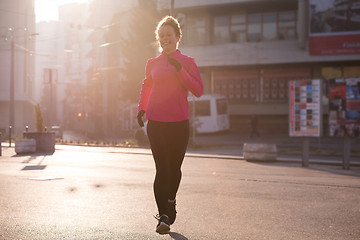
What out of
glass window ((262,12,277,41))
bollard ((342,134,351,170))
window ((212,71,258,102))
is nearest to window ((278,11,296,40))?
glass window ((262,12,277,41))

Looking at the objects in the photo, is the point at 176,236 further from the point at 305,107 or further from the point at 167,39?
the point at 305,107

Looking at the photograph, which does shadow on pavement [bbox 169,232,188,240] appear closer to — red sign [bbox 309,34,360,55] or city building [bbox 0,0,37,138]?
red sign [bbox 309,34,360,55]

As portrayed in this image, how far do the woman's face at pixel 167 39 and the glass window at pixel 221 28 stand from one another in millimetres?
37400

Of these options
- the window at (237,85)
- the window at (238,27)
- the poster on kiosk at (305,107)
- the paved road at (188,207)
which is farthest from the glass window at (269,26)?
the paved road at (188,207)

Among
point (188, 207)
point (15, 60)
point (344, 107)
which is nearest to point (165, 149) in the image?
point (188, 207)

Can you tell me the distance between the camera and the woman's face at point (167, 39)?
16.4ft

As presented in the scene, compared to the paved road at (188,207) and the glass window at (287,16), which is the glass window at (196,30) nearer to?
the glass window at (287,16)

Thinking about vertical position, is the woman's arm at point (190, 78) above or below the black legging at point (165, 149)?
above

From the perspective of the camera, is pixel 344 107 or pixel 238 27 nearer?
pixel 344 107

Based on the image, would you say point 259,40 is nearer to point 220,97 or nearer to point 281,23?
point 281,23

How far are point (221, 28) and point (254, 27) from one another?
2.79 metres

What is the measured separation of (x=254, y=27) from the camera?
4125cm

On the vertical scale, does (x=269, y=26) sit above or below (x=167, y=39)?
above

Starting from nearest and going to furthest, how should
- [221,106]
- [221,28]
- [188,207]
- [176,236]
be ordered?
[176,236], [188,207], [221,106], [221,28]
